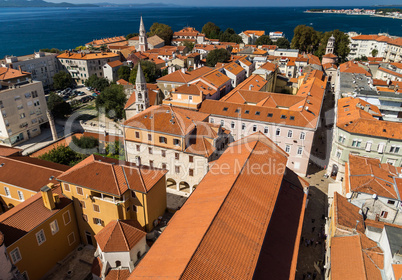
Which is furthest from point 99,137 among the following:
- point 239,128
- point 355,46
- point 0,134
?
point 355,46

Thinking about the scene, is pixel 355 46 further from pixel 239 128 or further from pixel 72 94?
pixel 72 94

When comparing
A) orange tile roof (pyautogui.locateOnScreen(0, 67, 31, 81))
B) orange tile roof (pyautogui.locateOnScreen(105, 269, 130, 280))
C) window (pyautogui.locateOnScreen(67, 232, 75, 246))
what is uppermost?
orange tile roof (pyautogui.locateOnScreen(0, 67, 31, 81))

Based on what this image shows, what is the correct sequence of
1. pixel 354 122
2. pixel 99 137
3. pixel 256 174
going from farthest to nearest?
pixel 99 137 < pixel 354 122 < pixel 256 174

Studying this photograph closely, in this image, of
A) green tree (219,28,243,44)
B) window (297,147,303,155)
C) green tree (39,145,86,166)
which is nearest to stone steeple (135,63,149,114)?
green tree (39,145,86,166)

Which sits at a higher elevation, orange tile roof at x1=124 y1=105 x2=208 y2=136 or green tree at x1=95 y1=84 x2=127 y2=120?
orange tile roof at x1=124 y1=105 x2=208 y2=136

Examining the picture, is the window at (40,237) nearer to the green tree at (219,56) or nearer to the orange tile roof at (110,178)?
the orange tile roof at (110,178)

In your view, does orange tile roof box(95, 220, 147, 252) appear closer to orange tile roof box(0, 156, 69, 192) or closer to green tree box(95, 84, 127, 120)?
orange tile roof box(0, 156, 69, 192)

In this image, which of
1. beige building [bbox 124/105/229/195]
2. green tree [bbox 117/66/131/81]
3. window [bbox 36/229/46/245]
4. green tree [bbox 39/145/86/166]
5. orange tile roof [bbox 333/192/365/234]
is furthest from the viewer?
green tree [bbox 117/66/131/81]
